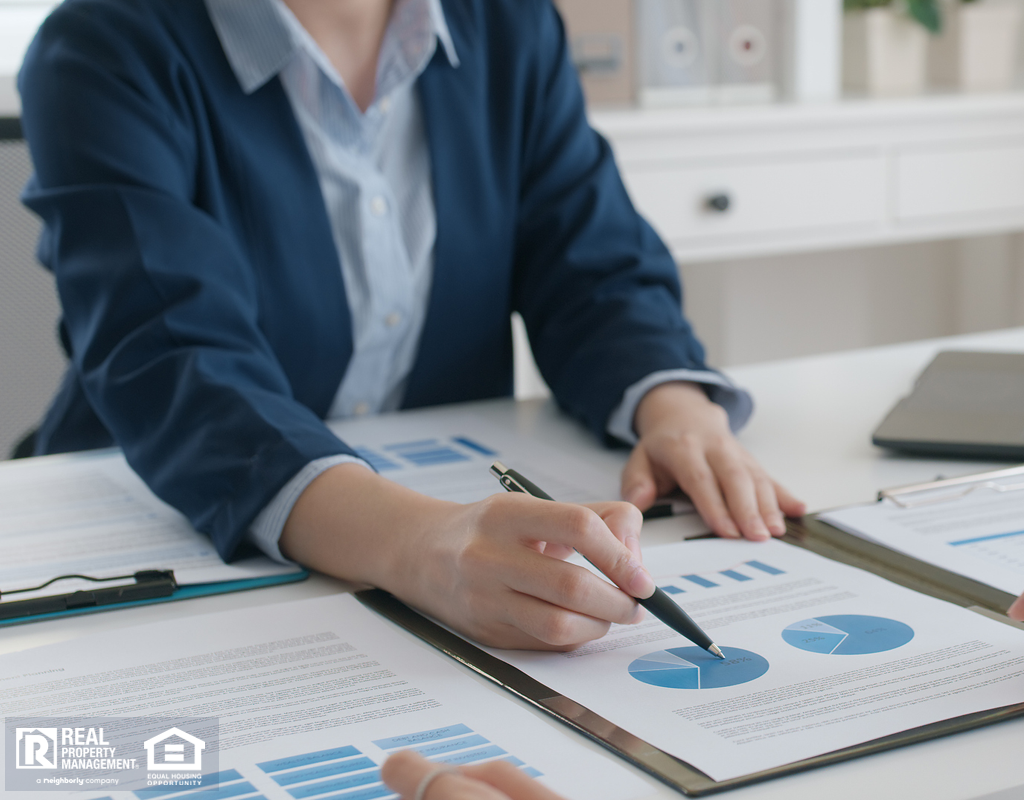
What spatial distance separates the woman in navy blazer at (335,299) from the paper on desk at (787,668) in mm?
35

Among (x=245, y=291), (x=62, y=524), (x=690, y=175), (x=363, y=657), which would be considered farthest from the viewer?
(x=690, y=175)

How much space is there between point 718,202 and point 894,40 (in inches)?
25.7

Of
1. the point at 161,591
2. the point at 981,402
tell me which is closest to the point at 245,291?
the point at 161,591

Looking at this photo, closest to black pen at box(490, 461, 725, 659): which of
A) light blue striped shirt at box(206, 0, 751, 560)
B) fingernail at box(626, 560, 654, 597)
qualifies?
fingernail at box(626, 560, 654, 597)

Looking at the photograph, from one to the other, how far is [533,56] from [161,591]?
2.20 ft

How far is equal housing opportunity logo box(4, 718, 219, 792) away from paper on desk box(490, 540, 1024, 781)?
0.16m

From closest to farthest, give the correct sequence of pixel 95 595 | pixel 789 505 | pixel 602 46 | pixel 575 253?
pixel 95 595
pixel 789 505
pixel 575 253
pixel 602 46

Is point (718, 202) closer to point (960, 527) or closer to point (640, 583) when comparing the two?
point (960, 527)

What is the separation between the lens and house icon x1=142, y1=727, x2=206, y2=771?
0.46m

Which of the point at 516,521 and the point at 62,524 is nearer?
the point at 516,521

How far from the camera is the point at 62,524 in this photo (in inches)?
30.4

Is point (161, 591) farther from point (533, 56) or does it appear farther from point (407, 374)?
point (533, 56)

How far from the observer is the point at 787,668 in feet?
1.71

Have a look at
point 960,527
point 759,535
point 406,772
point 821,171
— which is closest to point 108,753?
point 406,772
